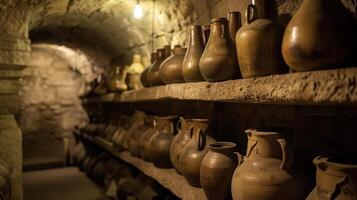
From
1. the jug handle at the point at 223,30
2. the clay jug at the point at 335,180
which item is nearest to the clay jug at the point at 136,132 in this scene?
the jug handle at the point at 223,30

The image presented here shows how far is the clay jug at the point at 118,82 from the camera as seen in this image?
344cm

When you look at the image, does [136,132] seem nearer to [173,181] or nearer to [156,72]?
[156,72]

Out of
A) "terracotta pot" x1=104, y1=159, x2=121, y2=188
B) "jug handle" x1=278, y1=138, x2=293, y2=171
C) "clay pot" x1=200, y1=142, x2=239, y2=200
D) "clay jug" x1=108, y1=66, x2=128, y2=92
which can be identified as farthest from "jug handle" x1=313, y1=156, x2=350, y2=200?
"terracotta pot" x1=104, y1=159, x2=121, y2=188

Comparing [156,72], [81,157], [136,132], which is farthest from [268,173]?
[81,157]

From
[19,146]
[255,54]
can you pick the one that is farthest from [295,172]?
[19,146]

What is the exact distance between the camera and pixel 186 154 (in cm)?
178

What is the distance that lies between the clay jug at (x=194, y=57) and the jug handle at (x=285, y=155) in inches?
25.9

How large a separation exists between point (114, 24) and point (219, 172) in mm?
2873

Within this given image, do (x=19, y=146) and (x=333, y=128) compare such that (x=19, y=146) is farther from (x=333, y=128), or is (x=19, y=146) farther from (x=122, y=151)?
(x=333, y=128)

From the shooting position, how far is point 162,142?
87.2 inches

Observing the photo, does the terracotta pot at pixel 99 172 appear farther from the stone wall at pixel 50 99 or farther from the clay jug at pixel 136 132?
the stone wall at pixel 50 99

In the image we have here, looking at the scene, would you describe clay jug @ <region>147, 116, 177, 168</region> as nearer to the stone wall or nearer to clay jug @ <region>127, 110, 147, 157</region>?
clay jug @ <region>127, 110, 147, 157</region>

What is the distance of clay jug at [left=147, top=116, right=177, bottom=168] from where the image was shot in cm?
219

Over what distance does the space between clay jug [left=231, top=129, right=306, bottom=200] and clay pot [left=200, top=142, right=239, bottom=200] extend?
160 millimetres
